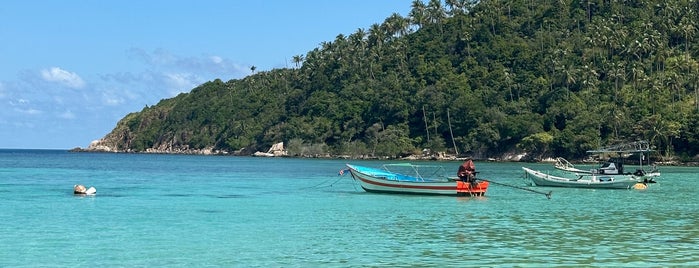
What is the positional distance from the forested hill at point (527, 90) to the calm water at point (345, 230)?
86795mm

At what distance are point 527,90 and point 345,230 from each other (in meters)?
139

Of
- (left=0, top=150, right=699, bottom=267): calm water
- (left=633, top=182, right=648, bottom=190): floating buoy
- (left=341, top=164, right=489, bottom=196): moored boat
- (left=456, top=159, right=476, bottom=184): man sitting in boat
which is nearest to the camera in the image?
(left=0, top=150, right=699, bottom=267): calm water

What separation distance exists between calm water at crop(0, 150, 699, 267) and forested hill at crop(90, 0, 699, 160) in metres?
86.8

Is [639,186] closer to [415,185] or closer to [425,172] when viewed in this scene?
[415,185]

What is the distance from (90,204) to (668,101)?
117852 millimetres

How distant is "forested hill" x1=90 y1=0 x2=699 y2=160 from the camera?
139 m

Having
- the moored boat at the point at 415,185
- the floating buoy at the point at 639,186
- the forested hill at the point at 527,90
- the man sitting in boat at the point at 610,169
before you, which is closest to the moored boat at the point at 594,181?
the floating buoy at the point at 639,186

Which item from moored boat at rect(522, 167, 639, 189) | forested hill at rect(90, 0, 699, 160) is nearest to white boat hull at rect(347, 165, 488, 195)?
moored boat at rect(522, 167, 639, 189)

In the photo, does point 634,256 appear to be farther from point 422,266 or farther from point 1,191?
point 1,191

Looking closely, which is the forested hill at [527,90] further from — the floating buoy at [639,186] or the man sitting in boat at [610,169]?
the floating buoy at [639,186]

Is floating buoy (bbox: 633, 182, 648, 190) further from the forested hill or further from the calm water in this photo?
the forested hill

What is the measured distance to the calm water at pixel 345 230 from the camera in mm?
25359

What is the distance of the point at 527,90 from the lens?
166 m

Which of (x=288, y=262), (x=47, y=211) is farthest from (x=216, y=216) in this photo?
(x=288, y=262)
